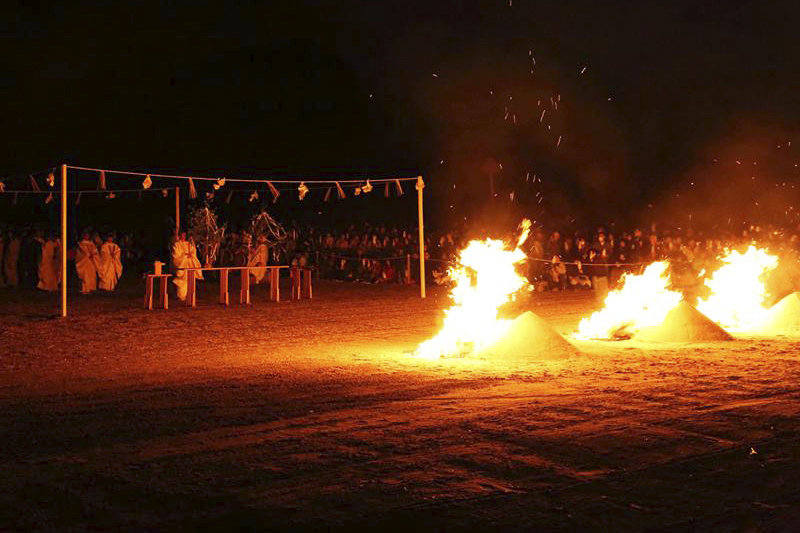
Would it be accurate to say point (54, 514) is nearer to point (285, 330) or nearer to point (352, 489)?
point (352, 489)

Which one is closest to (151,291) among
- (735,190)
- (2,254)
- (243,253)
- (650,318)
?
(243,253)

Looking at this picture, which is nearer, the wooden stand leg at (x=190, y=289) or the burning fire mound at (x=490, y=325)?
the burning fire mound at (x=490, y=325)

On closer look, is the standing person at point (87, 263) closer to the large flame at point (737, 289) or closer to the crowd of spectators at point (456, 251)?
the crowd of spectators at point (456, 251)

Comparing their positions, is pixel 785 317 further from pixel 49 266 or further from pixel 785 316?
→ pixel 49 266

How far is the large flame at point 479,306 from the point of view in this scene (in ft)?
35.1

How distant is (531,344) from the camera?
10336 mm

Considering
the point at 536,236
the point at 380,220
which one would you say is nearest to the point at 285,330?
the point at 536,236

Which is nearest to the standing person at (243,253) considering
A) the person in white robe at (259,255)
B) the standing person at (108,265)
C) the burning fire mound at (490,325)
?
the person in white robe at (259,255)

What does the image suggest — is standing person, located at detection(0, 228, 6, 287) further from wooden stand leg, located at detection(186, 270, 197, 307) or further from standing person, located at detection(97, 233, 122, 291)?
wooden stand leg, located at detection(186, 270, 197, 307)

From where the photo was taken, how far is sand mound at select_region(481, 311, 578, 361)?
Result: 10.2 metres

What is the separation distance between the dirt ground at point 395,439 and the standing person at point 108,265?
10610mm

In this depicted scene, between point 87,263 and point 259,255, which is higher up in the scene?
point 259,255

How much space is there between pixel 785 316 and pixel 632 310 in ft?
9.07

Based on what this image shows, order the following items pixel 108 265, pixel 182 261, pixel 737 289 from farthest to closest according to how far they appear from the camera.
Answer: pixel 108 265 < pixel 182 261 < pixel 737 289
